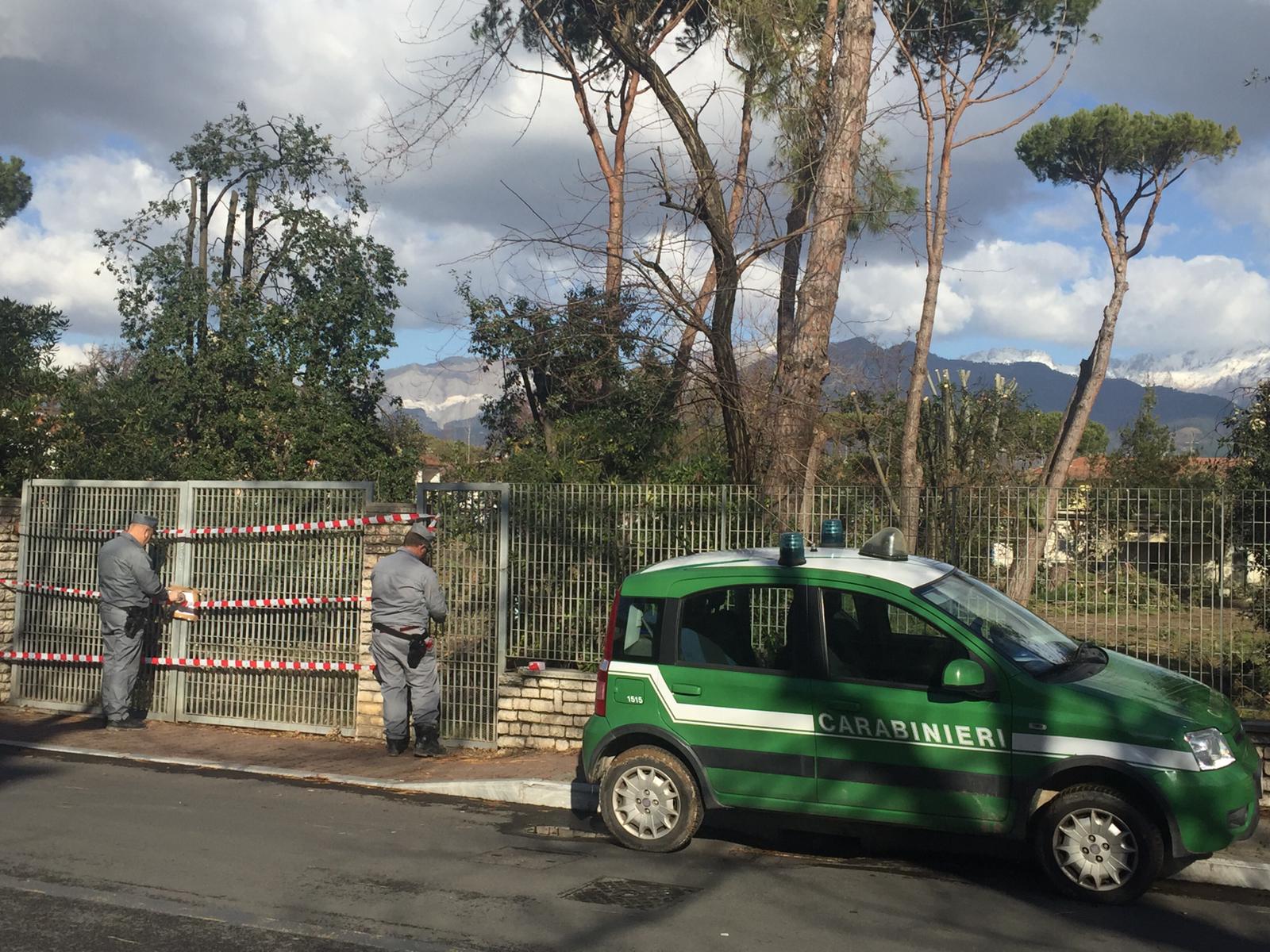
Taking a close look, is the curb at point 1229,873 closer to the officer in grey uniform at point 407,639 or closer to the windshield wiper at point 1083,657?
the windshield wiper at point 1083,657

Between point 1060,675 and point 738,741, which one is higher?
point 1060,675

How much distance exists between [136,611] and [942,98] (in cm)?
1447

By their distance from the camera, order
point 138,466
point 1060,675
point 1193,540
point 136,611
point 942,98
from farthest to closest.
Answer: point 942,98 → point 138,466 → point 136,611 → point 1193,540 → point 1060,675

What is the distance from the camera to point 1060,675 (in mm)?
6480

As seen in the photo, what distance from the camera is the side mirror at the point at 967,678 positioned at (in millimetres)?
6223

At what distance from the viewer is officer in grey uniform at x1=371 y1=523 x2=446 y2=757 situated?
32.1 feet

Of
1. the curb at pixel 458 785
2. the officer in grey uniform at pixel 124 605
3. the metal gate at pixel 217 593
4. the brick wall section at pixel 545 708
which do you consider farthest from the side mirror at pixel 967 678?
the officer in grey uniform at pixel 124 605

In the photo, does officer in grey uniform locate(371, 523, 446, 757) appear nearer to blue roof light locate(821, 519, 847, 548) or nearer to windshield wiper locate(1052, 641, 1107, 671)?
blue roof light locate(821, 519, 847, 548)

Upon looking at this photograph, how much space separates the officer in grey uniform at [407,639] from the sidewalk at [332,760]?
30 centimetres

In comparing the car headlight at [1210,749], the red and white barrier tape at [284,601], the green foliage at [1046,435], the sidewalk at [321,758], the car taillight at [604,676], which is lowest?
the sidewalk at [321,758]

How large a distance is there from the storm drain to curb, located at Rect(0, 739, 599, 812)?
1.75m

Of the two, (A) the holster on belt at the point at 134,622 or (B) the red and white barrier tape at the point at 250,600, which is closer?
(B) the red and white barrier tape at the point at 250,600

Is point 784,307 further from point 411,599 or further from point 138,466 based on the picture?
point 138,466

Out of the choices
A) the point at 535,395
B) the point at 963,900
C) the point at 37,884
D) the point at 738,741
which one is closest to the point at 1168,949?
the point at 963,900
